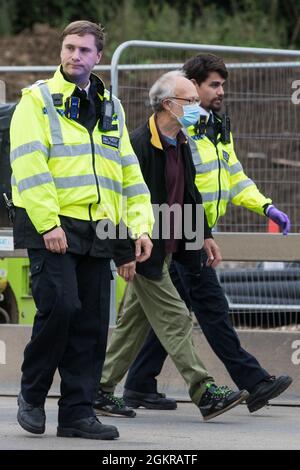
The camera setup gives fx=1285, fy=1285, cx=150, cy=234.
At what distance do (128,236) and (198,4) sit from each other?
19.7m

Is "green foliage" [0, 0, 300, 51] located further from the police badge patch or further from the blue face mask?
the blue face mask

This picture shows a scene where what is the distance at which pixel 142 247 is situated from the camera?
6863 mm

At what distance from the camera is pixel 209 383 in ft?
25.2

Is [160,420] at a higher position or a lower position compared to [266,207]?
lower

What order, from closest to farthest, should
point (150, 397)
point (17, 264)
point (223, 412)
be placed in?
point (223, 412) → point (150, 397) → point (17, 264)

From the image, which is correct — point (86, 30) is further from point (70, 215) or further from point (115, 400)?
point (115, 400)

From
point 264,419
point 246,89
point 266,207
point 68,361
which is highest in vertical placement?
point 246,89

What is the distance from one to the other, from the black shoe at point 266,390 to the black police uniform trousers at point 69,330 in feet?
4.50

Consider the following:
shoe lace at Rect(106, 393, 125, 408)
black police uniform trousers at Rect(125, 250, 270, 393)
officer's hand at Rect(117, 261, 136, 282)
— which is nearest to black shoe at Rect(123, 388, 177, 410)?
shoe lace at Rect(106, 393, 125, 408)

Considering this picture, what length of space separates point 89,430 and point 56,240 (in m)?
1.04

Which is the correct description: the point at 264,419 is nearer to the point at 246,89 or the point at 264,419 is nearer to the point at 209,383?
the point at 209,383

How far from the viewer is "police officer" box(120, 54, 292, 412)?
7.90m

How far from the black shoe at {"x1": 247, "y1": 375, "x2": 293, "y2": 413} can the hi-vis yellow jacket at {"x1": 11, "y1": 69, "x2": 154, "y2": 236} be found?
169 centimetres

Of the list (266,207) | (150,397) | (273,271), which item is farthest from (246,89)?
(150,397)
